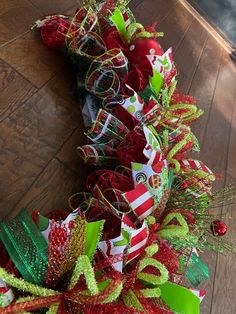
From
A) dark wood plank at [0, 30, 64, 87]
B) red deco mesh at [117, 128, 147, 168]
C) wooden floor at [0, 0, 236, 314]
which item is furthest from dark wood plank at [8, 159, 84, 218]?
dark wood plank at [0, 30, 64, 87]

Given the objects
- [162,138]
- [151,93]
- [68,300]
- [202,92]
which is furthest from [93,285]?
[202,92]

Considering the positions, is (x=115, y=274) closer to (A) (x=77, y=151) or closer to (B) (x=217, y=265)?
(A) (x=77, y=151)

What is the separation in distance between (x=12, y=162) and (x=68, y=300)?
1.06ft

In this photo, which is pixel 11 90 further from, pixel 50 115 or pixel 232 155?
pixel 232 155

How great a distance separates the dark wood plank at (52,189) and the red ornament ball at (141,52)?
0.34m

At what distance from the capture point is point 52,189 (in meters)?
0.85

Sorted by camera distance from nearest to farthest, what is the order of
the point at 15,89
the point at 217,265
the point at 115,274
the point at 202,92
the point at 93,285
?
1. the point at 93,285
2. the point at 115,274
3. the point at 15,89
4. the point at 217,265
5. the point at 202,92

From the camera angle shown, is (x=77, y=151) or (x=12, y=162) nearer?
(x=12, y=162)

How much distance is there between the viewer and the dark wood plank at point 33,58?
97 centimetres

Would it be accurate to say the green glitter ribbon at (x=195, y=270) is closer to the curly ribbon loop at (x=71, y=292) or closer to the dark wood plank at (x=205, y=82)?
the curly ribbon loop at (x=71, y=292)

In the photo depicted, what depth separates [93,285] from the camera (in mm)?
558

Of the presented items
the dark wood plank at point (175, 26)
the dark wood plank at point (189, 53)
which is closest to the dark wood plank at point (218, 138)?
the dark wood plank at point (189, 53)

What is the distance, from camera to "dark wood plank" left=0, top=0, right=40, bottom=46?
100 cm

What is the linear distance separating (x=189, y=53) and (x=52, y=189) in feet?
3.36
